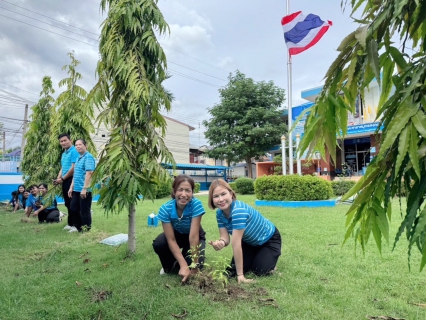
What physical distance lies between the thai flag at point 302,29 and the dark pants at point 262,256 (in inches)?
389

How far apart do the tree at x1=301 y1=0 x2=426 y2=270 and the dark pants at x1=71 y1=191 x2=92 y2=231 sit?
5114 millimetres

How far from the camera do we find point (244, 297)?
8.57ft

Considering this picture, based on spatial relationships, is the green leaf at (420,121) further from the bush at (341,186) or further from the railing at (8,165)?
the railing at (8,165)

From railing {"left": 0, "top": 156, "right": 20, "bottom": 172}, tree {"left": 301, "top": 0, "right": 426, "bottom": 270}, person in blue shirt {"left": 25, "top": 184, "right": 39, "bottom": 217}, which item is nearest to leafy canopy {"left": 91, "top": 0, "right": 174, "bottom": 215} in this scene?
tree {"left": 301, "top": 0, "right": 426, "bottom": 270}

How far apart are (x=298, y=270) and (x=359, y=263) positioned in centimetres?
76

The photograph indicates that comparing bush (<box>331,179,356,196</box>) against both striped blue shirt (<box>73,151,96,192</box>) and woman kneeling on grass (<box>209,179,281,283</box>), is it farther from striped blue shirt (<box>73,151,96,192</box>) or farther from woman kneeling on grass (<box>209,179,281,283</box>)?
woman kneeling on grass (<box>209,179,281,283</box>)

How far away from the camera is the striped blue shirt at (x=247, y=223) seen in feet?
9.86

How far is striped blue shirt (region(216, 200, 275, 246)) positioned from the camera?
118 inches

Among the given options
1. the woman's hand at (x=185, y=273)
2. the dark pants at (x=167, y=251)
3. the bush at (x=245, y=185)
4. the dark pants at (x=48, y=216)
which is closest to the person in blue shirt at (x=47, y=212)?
the dark pants at (x=48, y=216)

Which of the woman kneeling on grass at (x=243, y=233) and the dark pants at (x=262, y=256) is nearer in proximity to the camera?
the woman kneeling on grass at (x=243, y=233)

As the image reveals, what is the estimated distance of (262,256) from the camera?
10.7ft

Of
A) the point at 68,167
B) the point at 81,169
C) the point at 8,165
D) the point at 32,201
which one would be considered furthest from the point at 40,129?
the point at 8,165

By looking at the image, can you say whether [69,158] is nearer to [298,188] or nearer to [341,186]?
[298,188]

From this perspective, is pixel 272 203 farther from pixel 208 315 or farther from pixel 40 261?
pixel 208 315
